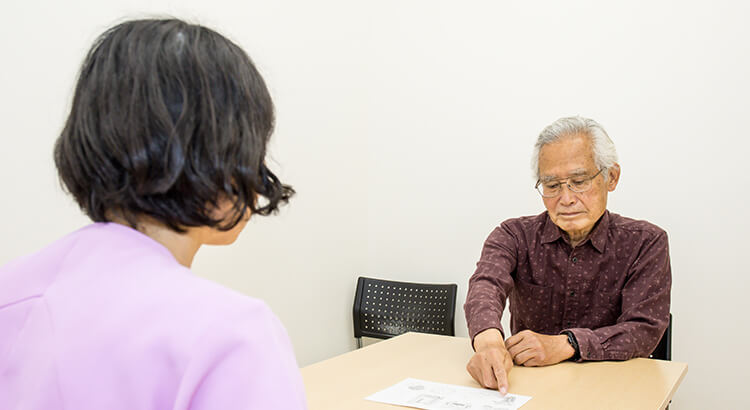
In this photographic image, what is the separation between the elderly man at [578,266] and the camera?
1.99 metres

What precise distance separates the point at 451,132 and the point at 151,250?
299 centimetres

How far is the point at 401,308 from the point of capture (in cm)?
339

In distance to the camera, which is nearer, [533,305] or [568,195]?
Result: [568,195]

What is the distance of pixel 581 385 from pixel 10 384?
1.44m

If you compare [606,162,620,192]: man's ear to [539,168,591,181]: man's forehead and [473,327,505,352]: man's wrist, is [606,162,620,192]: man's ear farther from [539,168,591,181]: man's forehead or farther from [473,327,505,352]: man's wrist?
[473,327,505,352]: man's wrist

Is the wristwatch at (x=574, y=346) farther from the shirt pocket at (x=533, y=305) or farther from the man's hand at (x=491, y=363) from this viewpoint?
the shirt pocket at (x=533, y=305)

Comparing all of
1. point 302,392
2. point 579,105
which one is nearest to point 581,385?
point 302,392

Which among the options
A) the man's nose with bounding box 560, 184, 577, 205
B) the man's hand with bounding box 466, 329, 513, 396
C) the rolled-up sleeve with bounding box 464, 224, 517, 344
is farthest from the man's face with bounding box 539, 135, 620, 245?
the man's hand with bounding box 466, 329, 513, 396

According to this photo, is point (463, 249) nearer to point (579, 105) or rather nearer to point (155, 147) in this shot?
point (579, 105)

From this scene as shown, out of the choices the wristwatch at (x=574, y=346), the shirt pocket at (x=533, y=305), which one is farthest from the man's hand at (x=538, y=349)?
the shirt pocket at (x=533, y=305)

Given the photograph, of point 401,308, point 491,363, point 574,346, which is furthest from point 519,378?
point 401,308

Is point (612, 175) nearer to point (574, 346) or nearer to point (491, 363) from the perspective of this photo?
point (574, 346)

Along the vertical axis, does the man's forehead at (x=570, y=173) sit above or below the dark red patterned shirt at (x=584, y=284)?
above

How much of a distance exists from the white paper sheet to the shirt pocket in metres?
Answer: 0.79
